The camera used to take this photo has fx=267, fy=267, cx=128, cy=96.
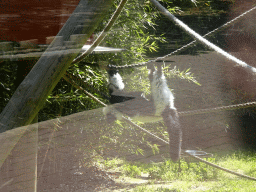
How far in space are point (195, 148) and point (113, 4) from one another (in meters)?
0.75

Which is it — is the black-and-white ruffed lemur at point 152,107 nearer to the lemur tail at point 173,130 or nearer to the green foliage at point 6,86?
the lemur tail at point 173,130

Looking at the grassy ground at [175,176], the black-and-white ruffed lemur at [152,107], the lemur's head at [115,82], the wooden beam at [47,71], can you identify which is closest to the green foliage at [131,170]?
the grassy ground at [175,176]

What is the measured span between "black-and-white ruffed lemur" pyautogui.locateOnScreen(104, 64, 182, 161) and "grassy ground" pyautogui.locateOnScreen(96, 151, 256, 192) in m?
0.08

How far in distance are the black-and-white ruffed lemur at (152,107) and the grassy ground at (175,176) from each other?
78mm

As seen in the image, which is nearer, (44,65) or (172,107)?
(44,65)

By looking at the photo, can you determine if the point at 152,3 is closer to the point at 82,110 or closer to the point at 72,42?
the point at 72,42

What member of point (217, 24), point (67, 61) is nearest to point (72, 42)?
point (67, 61)

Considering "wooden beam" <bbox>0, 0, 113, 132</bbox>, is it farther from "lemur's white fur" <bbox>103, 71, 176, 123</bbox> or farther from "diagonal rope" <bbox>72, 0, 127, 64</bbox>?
"lemur's white fur" <bbox>103, 71, 176, 123</bbox>

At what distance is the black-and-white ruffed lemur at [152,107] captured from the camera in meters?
1.23

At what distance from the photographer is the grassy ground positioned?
122 centimetres

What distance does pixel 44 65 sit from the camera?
112 centimetres

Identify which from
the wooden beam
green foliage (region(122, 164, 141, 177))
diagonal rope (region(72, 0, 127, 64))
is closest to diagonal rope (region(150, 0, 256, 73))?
diagonal rope (region(72, 0, 127, 64))

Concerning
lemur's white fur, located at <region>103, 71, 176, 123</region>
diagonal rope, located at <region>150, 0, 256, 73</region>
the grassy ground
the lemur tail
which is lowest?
the grassy ground

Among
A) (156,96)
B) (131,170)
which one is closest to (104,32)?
(156,96)
